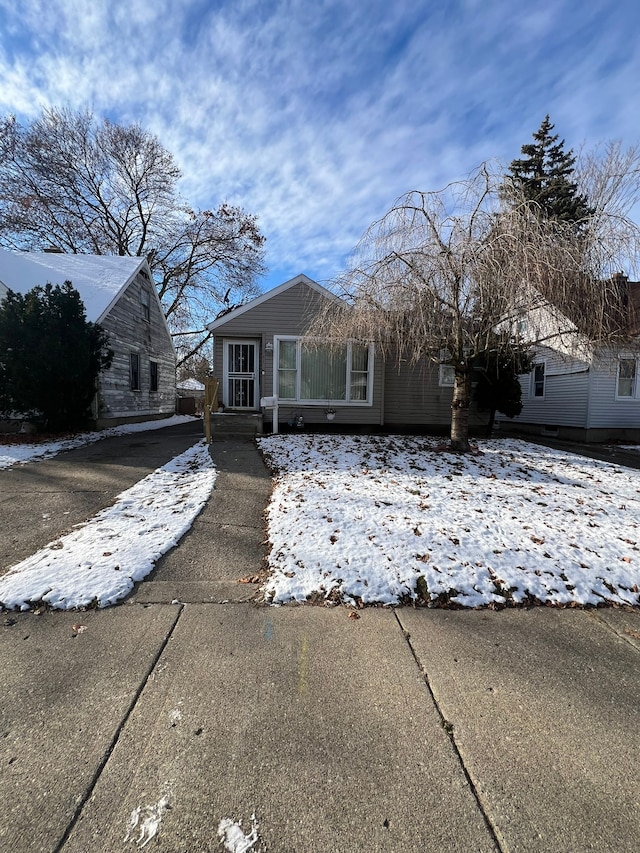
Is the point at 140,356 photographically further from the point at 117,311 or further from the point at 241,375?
the point at 241,375

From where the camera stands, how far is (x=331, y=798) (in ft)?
4.73

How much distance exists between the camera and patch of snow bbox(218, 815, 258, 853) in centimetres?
126

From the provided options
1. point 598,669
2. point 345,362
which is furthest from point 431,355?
point 598,669

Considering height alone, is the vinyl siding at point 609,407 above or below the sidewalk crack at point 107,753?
above

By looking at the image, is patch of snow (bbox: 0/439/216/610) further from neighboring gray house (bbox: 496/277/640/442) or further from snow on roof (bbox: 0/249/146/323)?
snow on roof (bbox: 0/249/146/323)

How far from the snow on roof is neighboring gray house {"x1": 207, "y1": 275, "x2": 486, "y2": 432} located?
14.9 ft

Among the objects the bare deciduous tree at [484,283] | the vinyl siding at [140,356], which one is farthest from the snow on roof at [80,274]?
the bare deciduous tree at [484,283]

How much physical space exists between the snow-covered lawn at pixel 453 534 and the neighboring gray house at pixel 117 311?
9.33 meters

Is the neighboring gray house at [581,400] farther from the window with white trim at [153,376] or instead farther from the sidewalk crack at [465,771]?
the window with white trim at [153,376]

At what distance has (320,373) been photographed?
10.9m

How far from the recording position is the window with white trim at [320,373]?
1077cm

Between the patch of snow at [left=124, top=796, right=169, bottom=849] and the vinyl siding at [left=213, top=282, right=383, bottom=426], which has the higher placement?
the vinyl siding at [left=213, top=282, right=383, bottom=426]


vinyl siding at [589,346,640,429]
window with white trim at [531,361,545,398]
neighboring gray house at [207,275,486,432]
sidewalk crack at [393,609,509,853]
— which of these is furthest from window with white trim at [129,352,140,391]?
vinyl siding at [589,346,640,429]

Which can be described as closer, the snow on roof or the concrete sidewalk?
the concrete sidewalk
